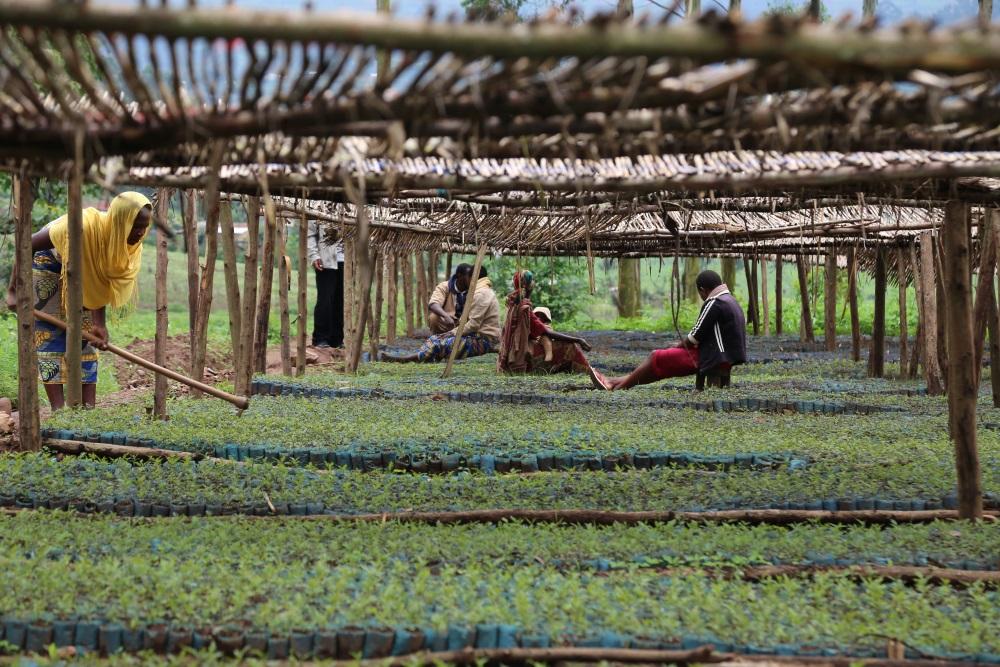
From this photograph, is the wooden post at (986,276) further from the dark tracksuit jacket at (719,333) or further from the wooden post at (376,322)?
the wooden post at (376,322)

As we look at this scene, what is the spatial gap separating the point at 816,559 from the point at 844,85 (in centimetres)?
211

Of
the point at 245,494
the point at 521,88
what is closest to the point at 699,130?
the point at 521,88

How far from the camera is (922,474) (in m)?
6.50

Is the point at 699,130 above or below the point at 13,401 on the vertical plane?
above

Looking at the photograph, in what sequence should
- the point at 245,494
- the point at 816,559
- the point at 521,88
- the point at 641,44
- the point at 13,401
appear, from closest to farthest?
the point at 641,44 → the point at 521,88 → the point at 816,559 → the point at 245,494 → the point at 13,401

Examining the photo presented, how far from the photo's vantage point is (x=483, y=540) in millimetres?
5082

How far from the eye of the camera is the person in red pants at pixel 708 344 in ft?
35.4

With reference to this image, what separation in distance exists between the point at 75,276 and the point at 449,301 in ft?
32.7

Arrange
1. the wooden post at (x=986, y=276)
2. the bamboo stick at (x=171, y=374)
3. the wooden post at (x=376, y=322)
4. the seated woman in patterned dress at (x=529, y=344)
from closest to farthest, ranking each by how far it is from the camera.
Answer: the bamboo stick at (x=171, y=374) < the wooden post at (x=986, y=276) < the seated woman in patterned dress at (x=529, y=344) < the wooden post at (x=376, y=322)

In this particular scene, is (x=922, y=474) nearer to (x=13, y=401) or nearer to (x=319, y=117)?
(x=319, y=117)

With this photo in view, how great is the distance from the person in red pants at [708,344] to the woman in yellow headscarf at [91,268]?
4.84m

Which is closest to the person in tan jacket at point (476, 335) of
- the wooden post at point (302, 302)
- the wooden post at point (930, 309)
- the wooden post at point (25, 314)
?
the wooden post at point (302, 302)

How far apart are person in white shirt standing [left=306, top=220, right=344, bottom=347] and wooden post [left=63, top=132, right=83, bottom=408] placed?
8.01 meters

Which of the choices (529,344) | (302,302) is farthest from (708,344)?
(302,302)
